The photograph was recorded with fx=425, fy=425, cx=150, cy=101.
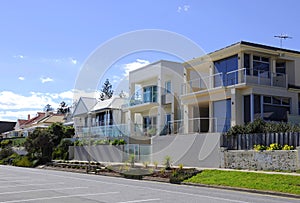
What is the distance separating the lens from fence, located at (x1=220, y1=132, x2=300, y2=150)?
2290cm

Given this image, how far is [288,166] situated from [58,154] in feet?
103

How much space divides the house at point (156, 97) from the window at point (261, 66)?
10163 mm

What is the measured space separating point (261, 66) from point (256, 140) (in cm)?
896

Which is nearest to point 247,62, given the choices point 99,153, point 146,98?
point 146,98

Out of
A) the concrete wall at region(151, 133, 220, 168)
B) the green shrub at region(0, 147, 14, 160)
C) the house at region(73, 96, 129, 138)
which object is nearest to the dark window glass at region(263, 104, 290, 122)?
the concrete wall at region(151, 133, 220, 168)

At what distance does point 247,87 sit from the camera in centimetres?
3025

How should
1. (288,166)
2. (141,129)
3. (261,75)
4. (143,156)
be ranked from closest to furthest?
(288,166) < (261,75) < (143,156) < (141,129)

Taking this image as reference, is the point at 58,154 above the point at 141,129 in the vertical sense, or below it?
below

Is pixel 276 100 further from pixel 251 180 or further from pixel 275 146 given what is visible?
pixel 251 180

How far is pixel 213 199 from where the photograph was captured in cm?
1443

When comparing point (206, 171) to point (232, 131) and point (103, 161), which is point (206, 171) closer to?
point (232, 131)

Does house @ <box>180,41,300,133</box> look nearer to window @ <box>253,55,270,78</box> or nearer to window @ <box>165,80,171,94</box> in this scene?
window @ <box>253,55,270,78</box>

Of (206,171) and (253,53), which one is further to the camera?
(253,53)

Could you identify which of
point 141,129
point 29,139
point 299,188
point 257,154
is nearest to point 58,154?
point 29,139
